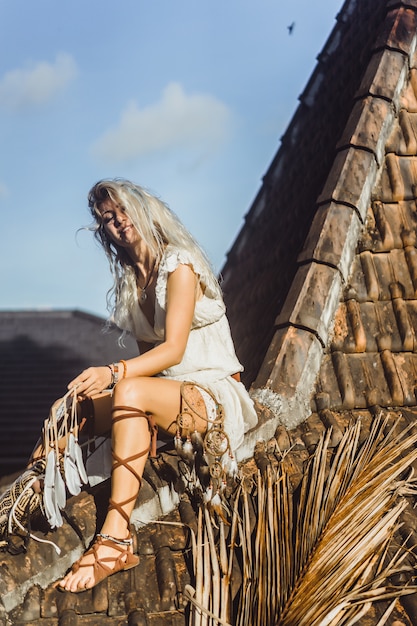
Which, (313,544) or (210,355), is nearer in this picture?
(313,544)

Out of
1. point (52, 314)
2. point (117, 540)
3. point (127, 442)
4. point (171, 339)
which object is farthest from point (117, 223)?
point (52, 314)

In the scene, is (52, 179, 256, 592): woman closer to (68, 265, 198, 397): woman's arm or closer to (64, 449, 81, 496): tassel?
(68, 265, 198, 397): woman's arm

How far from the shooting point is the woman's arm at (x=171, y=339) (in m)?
2.68

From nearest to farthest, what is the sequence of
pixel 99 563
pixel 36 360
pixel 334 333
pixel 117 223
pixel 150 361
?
1. pixel 99 563
2. pixel 150 361
3. pixel 117 223
4. pixel 334 333
5. pixel 36 360

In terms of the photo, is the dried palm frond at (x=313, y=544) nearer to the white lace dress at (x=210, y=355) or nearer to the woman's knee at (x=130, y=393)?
the white lace dress at (x=210, y=355)

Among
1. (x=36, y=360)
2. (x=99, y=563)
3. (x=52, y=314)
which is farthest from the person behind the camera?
(x=52, y=314)

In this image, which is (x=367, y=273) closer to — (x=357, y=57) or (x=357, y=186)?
(x=357, y=186)

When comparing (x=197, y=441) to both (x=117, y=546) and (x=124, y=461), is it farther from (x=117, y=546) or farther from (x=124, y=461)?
(x=117, y=546)

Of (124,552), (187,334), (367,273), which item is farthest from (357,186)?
(124,552)

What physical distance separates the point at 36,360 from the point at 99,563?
8.93 meters

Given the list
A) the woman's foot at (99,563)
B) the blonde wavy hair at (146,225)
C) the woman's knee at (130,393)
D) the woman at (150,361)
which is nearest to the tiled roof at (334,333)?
the woman's foot at (99,563)

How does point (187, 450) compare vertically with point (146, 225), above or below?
below

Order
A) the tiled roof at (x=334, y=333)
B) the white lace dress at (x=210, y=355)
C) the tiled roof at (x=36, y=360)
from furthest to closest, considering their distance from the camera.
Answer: the tiled roof at (x=36, y=360), the white lace dress at (x=210, y=355), the tiled roof at (x=334, y=333)

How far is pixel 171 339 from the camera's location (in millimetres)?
2770
